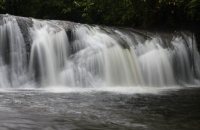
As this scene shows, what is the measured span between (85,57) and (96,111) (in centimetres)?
637

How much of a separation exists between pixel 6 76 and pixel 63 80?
6.03ft

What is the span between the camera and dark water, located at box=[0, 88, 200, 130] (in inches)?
320

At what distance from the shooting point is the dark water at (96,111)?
8125 millimetres

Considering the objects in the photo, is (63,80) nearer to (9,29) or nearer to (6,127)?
(9,29)

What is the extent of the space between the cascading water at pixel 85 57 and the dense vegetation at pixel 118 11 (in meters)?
2.50

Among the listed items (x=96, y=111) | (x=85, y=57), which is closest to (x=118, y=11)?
(x=85, y=57)

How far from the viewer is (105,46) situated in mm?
16438

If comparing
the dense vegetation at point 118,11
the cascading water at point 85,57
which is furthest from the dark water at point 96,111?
the dense vegetation at point 118,11

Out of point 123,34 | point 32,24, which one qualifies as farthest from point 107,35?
point 32,24

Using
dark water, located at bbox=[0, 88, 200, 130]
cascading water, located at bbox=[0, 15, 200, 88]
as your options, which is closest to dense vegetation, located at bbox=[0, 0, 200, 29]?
cascading water, located at bbox=[0, 15, 200, 88]

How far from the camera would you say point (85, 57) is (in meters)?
15.8

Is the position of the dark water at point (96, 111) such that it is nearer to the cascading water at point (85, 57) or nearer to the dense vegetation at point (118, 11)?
the cascading water at point (85, 57)

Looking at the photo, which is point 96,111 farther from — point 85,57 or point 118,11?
point 118,11

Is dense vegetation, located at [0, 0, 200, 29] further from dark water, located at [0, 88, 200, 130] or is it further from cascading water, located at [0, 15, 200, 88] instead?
dark water, located at [0, 88, 200, 130]
